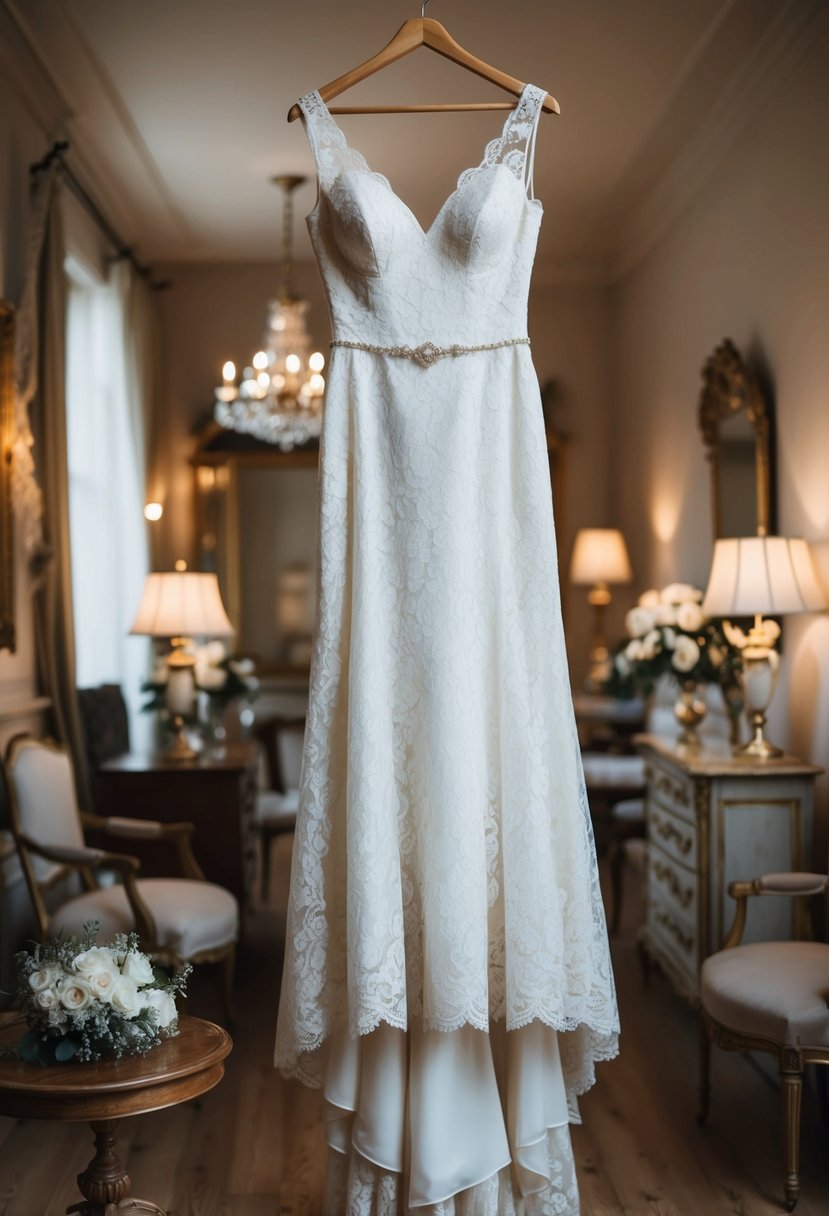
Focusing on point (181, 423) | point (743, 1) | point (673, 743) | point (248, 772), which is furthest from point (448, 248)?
point (181, 423)

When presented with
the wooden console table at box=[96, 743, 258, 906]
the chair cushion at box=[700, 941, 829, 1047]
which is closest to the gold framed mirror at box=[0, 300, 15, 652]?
the wooden console table at box=[96, 743, 258, 906]

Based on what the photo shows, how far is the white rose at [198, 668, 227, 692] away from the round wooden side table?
279 centimetres

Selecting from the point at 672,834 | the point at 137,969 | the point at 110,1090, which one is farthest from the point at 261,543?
the point at 110,1090

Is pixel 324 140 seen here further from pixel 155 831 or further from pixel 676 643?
pixel 676 643

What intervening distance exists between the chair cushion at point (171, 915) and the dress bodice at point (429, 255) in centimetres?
208

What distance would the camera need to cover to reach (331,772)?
2.38 m

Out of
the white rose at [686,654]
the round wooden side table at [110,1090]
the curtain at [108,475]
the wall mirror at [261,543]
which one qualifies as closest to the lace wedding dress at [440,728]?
the round wooden side table at [110,1090]

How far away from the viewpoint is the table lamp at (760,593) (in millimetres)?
3777

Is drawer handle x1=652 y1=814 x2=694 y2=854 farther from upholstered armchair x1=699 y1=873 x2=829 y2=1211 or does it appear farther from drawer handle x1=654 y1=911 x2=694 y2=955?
upholstered armchair x1=699 y1=873 x2=829 y2=1211

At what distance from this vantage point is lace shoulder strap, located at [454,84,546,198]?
7.91 feet

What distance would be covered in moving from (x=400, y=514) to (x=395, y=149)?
353 cm

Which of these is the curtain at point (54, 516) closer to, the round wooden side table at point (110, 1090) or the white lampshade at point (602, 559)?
the round wooden side table at point (110, 1090)

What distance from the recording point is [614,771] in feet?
19.3

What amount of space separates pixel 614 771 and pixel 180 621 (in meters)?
2.36
